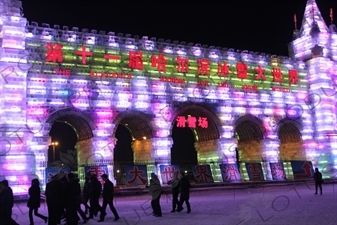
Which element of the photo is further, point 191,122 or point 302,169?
point 302,169

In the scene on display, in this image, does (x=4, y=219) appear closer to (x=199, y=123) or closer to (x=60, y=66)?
(x=60, y=66)

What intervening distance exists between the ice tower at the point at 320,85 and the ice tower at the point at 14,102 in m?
21.4

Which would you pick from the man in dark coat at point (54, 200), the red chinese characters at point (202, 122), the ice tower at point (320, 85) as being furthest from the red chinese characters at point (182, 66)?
the man in dark coat at point (54, 200)

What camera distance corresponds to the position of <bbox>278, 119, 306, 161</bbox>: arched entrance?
33241 millimetres

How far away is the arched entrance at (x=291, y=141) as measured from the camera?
33241 mm

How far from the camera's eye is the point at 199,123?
29078mm

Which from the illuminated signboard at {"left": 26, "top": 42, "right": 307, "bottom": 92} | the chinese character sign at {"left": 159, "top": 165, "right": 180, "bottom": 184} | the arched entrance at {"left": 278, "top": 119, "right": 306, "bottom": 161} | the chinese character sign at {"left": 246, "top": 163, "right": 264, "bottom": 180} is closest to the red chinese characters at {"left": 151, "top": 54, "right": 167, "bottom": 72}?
A: the illuminated signboard at {"left": 26, "top": 42, "right": 307, "bottom": 92}

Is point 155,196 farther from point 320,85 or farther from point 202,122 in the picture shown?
point 320,85

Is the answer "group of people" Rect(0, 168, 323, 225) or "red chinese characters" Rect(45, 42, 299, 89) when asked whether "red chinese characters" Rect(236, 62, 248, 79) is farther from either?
"group of people" Rect(0, 168, 323, 225)

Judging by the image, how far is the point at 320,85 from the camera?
3300cm

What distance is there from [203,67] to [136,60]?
5.06 metres

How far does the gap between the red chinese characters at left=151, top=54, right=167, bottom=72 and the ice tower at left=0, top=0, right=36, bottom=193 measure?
26.6 ft

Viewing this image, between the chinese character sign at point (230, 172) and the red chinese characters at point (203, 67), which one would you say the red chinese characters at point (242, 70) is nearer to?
the red chinese characters at point (203, 67)

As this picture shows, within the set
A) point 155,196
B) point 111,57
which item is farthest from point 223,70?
point 155,196
